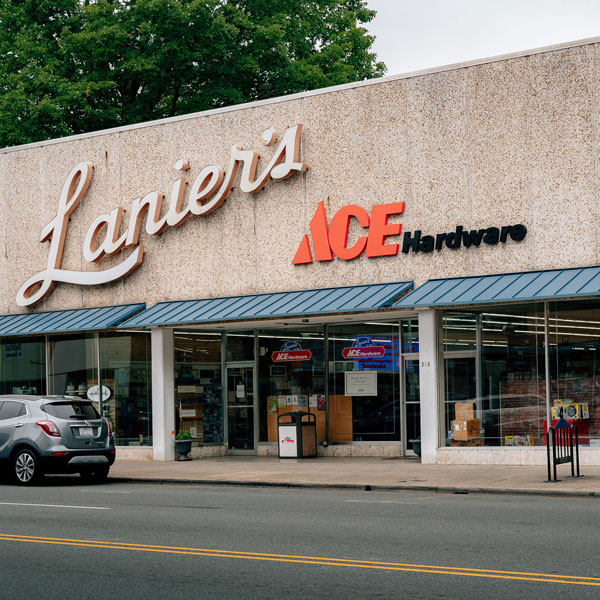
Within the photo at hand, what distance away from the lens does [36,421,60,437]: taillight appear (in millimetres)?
19109

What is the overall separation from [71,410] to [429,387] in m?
7.54

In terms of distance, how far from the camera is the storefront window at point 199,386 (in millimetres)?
25734

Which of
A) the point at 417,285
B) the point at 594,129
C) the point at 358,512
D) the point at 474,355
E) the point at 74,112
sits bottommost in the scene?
the point at 358,512

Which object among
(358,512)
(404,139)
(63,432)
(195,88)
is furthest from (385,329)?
(195,88)

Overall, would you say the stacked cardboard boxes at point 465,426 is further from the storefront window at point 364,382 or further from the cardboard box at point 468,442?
the storefront window at point 364,382

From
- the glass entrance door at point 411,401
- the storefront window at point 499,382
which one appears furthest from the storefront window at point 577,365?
the glass entrance door at point 411,401

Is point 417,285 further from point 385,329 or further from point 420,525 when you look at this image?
point 420,525

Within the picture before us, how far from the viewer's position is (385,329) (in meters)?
23.7

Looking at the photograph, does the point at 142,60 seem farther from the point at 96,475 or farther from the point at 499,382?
the point at 499,382

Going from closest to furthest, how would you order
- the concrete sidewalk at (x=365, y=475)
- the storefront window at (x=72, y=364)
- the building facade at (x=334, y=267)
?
the concrete sidewalk at (x=365, y=475) → the building facade at (x=334, y=267) → the storefront window at (x=72, y=364)

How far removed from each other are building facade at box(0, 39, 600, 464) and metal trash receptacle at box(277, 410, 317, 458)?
0.49 m

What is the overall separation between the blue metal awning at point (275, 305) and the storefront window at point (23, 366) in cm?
474

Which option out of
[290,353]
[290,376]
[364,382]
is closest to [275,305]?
[290,353]

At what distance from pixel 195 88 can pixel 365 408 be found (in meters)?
20.1
